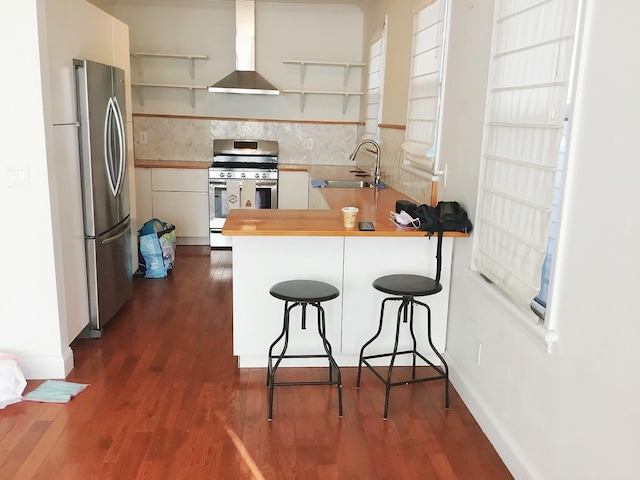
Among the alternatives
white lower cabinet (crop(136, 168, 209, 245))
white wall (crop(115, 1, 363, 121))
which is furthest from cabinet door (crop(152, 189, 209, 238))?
white wall (crop(115, 1, 363, 121))

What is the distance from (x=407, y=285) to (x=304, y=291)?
0.51m

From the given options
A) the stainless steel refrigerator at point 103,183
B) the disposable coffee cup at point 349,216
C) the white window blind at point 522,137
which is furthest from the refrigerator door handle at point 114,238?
the white window blind at point 522,137

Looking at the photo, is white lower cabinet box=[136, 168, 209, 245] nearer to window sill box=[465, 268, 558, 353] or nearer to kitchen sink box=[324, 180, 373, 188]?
kitchen sink box=[324, 180, 373, 188]

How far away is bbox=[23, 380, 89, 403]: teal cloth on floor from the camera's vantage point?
2.81m

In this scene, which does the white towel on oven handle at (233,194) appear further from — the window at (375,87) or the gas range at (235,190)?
the window at (375,87)

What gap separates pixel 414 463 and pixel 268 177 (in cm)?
405

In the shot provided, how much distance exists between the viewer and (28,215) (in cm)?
289

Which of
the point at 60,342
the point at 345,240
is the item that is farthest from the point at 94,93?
the point at 345,240

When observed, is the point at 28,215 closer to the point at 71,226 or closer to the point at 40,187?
the point at 40,187

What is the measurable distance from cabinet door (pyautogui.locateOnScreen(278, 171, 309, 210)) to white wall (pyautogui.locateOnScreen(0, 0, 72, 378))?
127 inches

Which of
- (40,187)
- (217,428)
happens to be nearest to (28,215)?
(40,187)

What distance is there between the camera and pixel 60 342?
9.96 feet

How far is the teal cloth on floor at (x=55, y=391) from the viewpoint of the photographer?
2.81 m

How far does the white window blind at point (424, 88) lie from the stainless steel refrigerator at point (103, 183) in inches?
79.4
